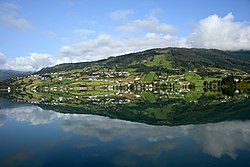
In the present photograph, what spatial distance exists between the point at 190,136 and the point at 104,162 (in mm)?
11005

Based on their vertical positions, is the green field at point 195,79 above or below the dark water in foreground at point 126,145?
above

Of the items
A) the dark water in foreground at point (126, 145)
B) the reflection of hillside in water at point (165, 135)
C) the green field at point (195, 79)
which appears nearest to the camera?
the dark water in foreground at point (126, 145)

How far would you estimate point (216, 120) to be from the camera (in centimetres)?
3747

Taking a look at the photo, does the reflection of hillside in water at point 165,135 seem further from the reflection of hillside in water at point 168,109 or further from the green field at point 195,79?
the green field at point 195,79

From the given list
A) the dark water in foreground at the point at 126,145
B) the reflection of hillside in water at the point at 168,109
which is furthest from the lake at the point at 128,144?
the reflection of hillside in water at the point at 168,109

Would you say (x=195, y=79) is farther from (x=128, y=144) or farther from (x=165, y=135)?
(x=128, y=144)

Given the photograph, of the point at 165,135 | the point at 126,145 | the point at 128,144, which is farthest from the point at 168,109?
the point at 126,145

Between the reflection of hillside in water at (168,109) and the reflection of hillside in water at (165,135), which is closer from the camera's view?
the reflection of hillside in water at (165,135)

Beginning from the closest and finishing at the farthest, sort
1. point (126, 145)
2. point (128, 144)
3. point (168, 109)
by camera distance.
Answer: point (126, 145) → point (128, 144) → point (168, 109)

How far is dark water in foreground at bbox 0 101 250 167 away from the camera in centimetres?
1970

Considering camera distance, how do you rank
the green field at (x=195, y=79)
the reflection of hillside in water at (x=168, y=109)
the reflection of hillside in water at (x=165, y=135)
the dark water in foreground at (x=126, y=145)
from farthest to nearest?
the green field at (x=195, y=79) < the reflection of hillside in water at (x=168, y=109) < the reflection of hillside in water at (x=165, y=135) < the dark water in foreground at (x=126, y=145)

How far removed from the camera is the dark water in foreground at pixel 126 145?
1970 cm

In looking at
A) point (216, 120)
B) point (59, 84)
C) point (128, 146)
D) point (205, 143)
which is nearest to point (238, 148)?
point (205, 143)

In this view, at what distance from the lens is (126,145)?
2425 cm
